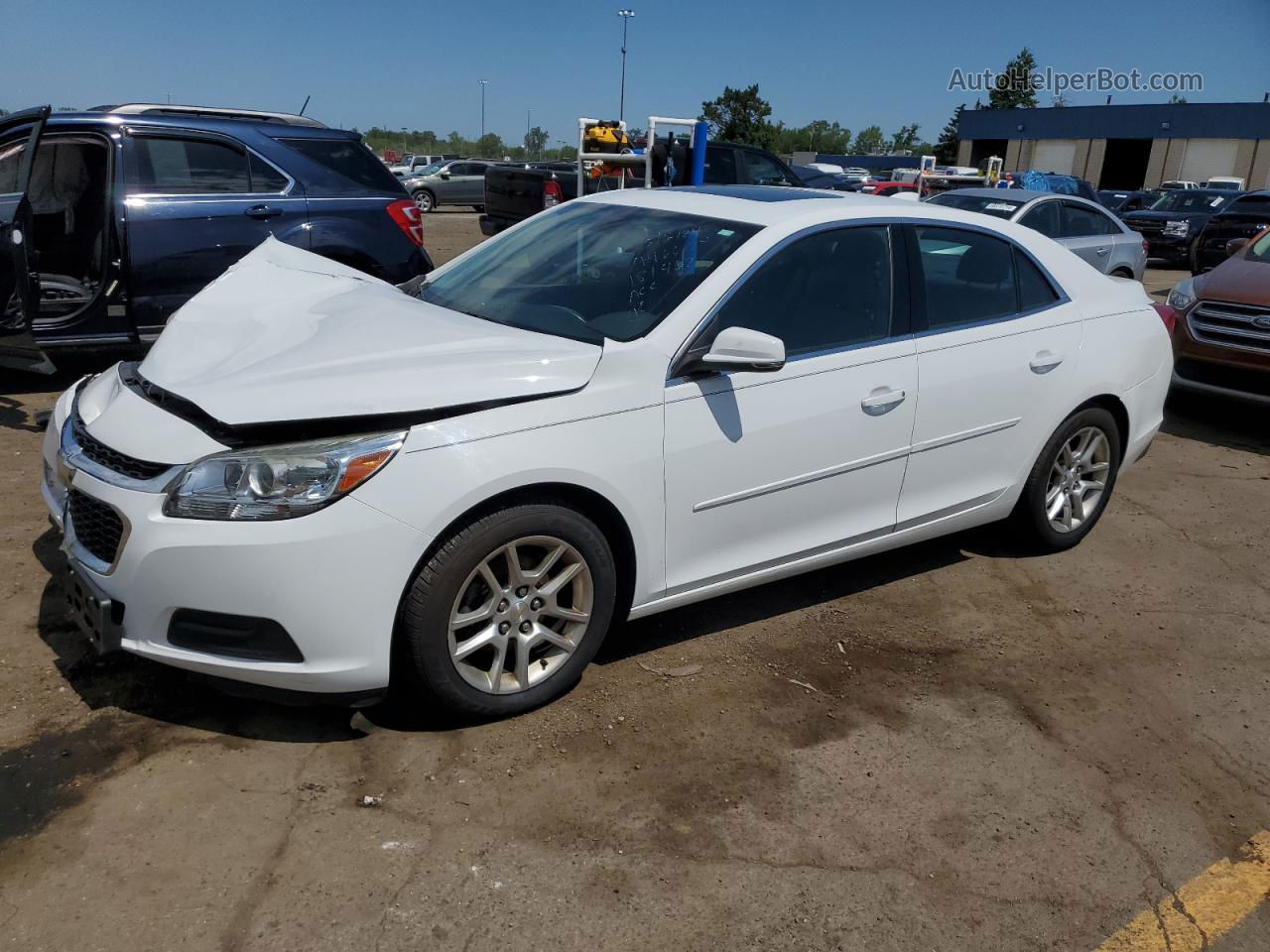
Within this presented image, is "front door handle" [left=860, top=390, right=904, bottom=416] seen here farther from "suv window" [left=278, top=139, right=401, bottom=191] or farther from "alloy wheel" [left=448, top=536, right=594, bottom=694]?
"suv window" [left=278, top=139, right=401, bottom=191]


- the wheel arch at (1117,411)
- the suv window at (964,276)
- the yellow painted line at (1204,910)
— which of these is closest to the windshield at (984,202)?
the wheel arch at (1117,411)

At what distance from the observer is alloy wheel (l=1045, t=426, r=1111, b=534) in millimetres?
4785

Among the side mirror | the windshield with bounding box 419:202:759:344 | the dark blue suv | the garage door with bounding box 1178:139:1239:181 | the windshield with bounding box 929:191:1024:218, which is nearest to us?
the side mirror

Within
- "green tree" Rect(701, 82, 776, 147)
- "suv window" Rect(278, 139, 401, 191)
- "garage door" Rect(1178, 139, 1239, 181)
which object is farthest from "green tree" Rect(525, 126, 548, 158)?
"suv window" Rect(278, 139, 401, 191)

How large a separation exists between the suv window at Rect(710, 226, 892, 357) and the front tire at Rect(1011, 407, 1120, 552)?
1.26m

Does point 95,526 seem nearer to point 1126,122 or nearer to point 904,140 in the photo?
point 1126,122

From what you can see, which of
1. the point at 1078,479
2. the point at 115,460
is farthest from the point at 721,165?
the point at 115,460

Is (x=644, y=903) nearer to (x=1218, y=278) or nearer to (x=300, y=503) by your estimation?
(x=300, y=503)

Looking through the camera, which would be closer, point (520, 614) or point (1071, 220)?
point (520, 614)

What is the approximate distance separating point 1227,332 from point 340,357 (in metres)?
7.01

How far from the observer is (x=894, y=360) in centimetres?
389

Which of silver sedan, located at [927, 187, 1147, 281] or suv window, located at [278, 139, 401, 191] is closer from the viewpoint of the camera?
suv window, located at [278, 139, 401, 191]

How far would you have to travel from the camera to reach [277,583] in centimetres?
274

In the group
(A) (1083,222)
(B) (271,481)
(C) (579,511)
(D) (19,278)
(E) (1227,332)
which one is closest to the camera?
(B) (271,481)
